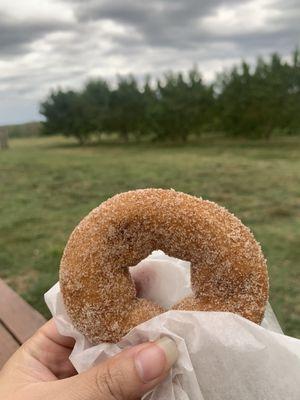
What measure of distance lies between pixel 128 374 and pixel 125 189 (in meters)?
8.35

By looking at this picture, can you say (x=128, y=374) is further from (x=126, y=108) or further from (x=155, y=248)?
(x=126, y=108)

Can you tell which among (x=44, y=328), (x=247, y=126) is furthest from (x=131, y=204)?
(x=247, y=126)

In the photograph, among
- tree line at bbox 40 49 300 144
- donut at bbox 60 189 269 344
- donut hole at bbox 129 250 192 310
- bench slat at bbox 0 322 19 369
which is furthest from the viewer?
tree line at bbox 40 49 300 144

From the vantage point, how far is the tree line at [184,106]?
22609 millimetres

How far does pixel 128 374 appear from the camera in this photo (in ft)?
4.88

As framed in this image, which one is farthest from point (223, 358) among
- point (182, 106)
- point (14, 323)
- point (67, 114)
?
point (67, 114)

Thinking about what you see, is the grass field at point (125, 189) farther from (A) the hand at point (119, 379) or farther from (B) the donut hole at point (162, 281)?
(A) the hand at point (119, 379)

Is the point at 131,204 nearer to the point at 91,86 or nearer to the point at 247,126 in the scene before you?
the point at 247,126

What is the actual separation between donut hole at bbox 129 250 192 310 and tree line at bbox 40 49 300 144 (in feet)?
70.1

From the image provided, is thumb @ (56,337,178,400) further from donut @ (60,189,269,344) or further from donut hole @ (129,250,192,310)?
donut hole @ (129,250,192,310)

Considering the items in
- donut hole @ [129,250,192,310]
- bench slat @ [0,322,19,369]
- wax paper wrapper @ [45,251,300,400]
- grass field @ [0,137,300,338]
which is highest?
donut hole @ [129,250,192,310]

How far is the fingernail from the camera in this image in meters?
1.48

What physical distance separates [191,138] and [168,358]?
2653 centimetres

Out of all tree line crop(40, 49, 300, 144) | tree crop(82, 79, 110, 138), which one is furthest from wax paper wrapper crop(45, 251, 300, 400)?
tree crop(82, 79, 110, 138)
